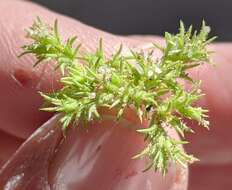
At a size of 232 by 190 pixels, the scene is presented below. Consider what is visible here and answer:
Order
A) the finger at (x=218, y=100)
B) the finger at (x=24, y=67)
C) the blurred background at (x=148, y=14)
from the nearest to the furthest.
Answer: the finger at (x=24, y=67)
the finger at (x=218, y=100)
the blurred background at (x=148, y=14)

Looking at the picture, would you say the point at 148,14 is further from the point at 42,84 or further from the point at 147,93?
the point at 147,93

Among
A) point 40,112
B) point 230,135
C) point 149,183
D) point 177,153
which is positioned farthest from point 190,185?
point 177,153

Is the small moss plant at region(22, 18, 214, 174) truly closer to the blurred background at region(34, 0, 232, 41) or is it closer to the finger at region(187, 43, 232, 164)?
the finger at region(187, 43, 232, 164)

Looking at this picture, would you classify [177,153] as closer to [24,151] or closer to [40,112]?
[24,151]

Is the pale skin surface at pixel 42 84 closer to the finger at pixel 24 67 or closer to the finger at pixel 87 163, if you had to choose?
the finger at pixel 24 67

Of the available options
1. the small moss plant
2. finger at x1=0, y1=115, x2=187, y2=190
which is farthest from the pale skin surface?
the small moss plant

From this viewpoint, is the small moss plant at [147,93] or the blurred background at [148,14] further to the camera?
the blurred background at [148,14]

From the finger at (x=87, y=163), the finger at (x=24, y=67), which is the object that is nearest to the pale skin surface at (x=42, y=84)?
the finger at (x=24, y=67)
